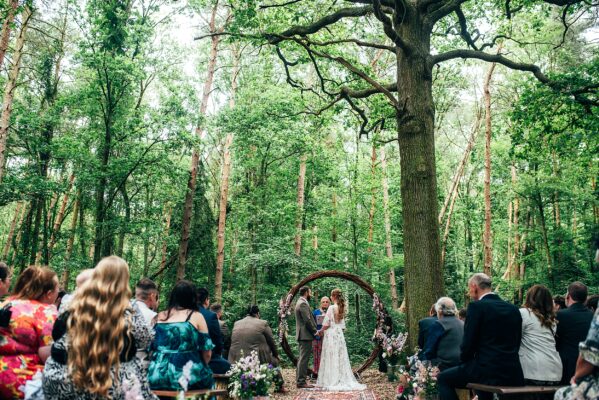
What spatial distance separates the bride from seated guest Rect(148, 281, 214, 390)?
23.3 ft

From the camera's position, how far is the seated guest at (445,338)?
6328 millimetres

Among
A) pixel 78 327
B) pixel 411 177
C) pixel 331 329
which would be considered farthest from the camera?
pixel 331 329

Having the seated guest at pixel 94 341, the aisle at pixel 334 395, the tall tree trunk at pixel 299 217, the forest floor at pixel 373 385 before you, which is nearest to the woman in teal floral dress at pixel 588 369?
the seated guest at pixel 94 341

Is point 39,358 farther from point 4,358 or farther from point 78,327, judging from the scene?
point 78,327

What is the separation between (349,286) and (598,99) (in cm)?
1073

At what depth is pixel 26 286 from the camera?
4043 mm

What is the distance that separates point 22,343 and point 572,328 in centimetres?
549

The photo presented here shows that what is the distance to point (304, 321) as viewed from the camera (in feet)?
38.1

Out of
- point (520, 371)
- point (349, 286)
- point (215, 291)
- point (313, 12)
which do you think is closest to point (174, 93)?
point (313, 12)

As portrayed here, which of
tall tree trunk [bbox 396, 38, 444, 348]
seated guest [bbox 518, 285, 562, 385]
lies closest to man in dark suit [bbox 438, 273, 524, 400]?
seated guest [bbox 518, 285, 562, 385]

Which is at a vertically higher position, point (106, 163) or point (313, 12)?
point (313, 12)

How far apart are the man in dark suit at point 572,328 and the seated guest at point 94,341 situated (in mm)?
4677

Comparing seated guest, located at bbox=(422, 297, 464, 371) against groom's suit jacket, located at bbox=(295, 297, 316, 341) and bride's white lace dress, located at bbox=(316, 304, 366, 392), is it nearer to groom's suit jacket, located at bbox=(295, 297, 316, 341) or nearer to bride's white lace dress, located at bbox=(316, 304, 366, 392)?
groom's suit jacket, located at bbox=(295, 297, 316, 341)

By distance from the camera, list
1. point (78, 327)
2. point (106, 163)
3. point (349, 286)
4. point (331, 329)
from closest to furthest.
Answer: point (78, 327) → point (331, 329) → point (106, 163) → point (349, 286)
